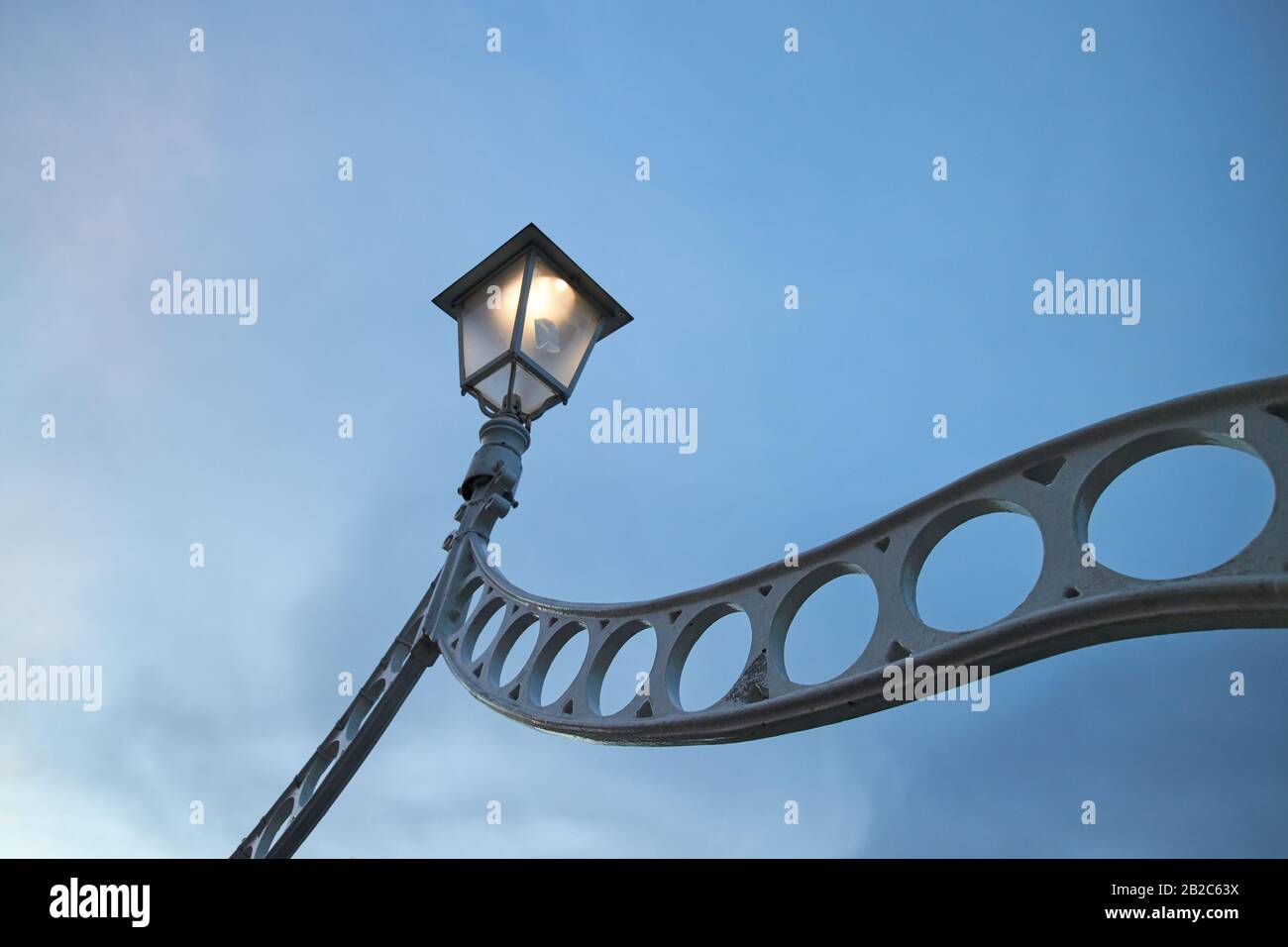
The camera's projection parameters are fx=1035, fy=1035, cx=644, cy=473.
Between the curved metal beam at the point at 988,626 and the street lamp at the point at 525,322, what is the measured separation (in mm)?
1995

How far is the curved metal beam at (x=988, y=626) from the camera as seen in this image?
1.70 meters

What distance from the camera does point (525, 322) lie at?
4.73m

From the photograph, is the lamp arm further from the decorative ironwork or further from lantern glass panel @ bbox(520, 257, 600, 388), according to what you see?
the decorative ironwork

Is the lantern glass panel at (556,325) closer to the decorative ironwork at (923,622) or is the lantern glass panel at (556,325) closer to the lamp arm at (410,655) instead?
the lamp arm at (410,655)

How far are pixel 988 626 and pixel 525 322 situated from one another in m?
3.17

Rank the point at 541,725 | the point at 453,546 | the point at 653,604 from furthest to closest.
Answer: the point at 453,546 → the point at 541,725 → the point at 653,604

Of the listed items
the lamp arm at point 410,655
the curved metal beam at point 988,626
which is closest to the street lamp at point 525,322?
the lamp arm at point 410,655

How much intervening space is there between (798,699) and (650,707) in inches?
22.9

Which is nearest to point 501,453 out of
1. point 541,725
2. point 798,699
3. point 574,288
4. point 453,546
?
point 453,546

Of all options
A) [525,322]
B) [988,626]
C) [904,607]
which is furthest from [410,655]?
[988,626]

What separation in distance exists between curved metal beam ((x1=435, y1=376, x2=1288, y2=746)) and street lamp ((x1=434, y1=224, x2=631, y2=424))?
1.99 m

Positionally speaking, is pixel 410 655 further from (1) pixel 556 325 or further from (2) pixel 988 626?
(2) pixel 988 626
